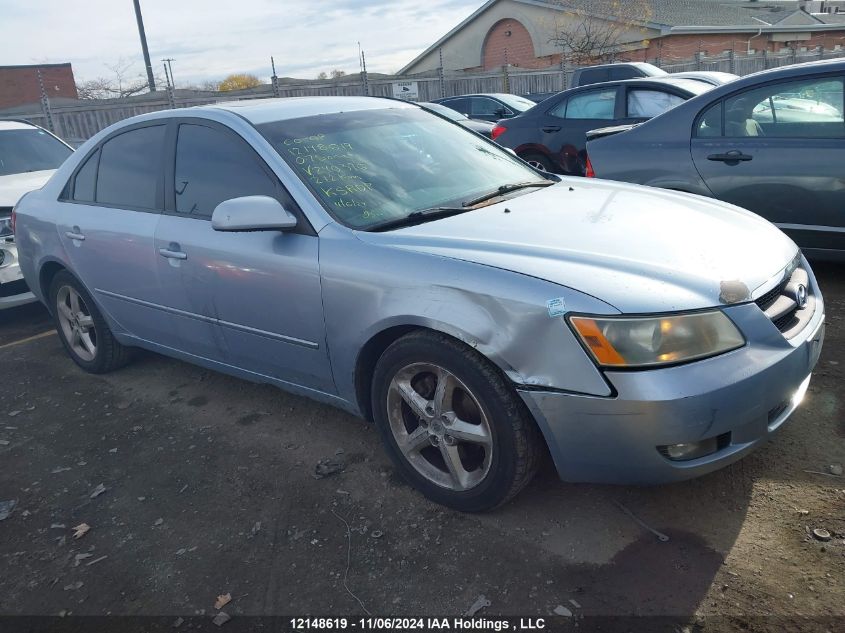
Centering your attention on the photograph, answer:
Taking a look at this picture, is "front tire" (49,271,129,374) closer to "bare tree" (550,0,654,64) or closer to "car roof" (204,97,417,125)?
"car roof" (204,97,417,125)

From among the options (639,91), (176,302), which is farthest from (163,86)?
(176,302)

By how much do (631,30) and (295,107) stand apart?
30481mm

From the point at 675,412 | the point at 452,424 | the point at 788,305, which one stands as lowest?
the point at 452,424

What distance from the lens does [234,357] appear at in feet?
11.6

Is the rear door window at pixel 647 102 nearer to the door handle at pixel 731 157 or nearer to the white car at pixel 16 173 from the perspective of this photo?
the door handle at pixel 731 157

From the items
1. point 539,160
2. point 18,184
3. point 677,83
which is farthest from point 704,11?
point 18,184

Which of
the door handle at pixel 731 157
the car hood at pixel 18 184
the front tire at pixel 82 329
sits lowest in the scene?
the front tire at pixel 82 329

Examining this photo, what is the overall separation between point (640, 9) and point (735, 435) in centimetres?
3258

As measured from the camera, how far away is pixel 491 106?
13.9 metres

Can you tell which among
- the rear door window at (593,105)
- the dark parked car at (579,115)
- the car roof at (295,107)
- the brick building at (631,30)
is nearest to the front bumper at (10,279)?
the car roof at (295,107)

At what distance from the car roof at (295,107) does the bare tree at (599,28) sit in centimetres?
2680

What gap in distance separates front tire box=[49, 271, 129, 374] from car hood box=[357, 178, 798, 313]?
2523mm

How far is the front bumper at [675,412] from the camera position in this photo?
88.2 inches

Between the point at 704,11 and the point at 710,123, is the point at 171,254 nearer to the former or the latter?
the point at 710,123
